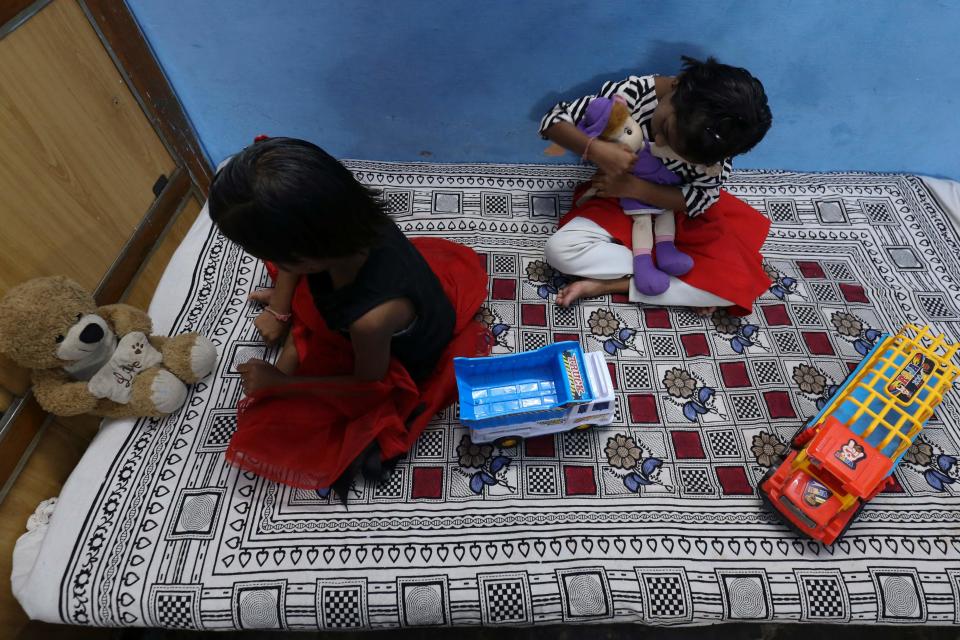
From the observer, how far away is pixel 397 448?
986mm

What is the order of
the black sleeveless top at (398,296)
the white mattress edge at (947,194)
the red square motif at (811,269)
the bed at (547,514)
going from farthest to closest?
1. the white mattress edge at (947,194)
2. the red square motif at (811,269)
3. the bed at (547,514)
4. the black sleeveless top at (398,296)

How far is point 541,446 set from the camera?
106 centimetres

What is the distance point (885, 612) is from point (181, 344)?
148cm

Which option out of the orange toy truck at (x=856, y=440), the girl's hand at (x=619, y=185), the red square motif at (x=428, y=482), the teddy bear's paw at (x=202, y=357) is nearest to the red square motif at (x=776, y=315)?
the orange toy truck at (x=856, y=440)

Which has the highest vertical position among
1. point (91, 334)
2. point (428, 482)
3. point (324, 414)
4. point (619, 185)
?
point (91, 334)

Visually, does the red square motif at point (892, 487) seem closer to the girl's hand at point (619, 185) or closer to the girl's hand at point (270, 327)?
the girl's hand at point (619, 185)

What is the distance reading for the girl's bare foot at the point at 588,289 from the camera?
1.25 meters

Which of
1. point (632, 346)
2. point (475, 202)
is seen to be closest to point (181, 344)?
point (475, 202)

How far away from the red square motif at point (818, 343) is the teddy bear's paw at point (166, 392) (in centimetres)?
145

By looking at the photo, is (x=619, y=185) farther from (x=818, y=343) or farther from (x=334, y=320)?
(x=334, y=320)

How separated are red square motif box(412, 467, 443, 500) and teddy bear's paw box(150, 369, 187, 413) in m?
0.53

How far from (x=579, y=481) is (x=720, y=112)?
761 millimetres

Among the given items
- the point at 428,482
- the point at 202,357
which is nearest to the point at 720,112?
the point at 428,482

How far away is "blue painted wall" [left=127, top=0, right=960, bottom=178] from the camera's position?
1.14 m
